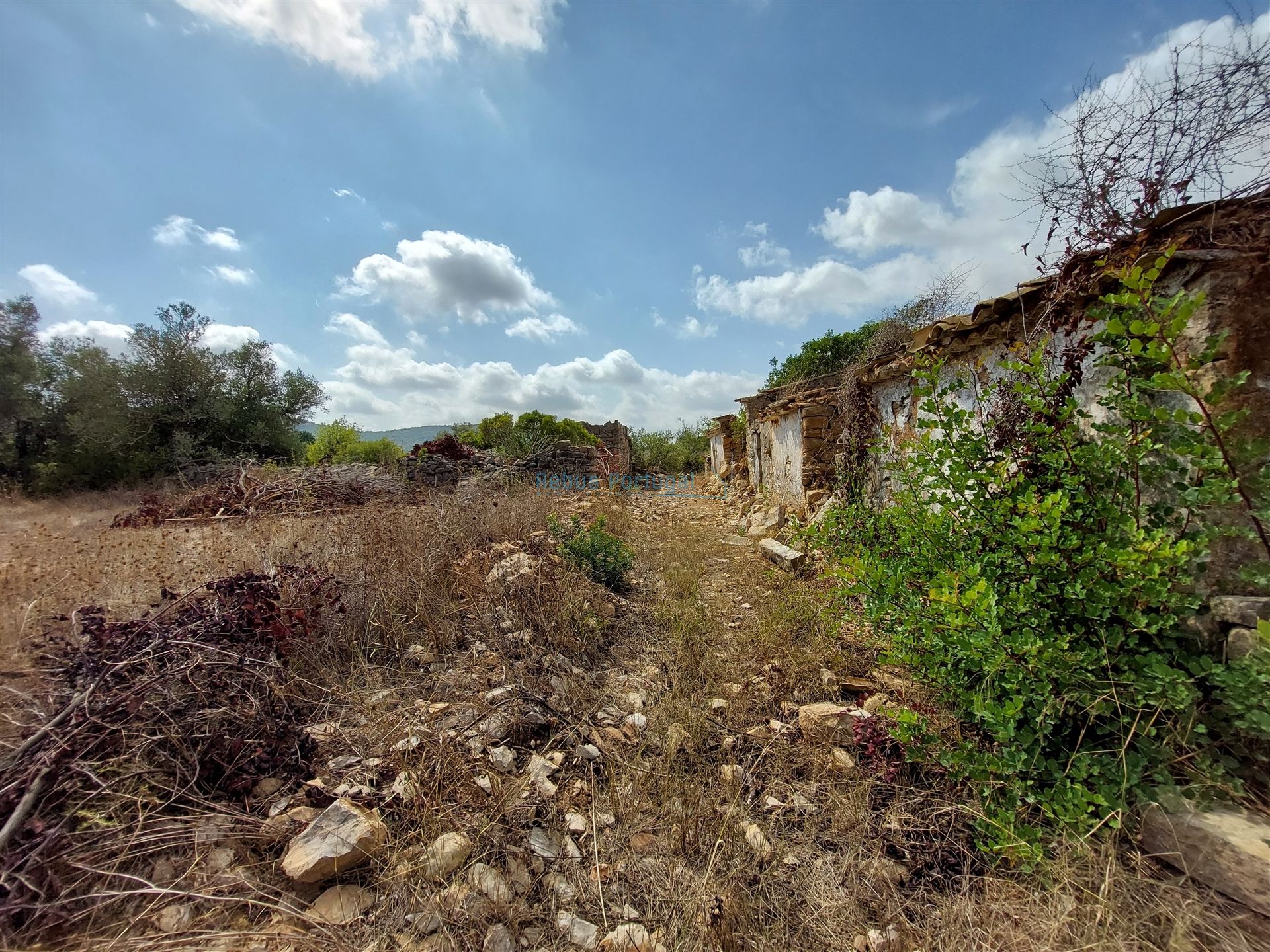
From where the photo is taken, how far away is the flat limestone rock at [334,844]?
1470mm

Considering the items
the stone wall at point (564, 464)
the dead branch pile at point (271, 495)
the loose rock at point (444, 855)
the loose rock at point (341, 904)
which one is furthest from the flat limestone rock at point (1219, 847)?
the stone wall at point (564, 464)

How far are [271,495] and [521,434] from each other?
6.01 m

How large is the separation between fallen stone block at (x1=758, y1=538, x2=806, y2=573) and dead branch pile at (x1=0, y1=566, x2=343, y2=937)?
12.4 ft

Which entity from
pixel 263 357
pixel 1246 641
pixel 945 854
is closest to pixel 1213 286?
pixel 1246 641

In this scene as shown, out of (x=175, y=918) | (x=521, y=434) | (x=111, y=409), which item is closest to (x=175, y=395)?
(x=111, y=409)

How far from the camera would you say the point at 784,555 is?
15.2 ft

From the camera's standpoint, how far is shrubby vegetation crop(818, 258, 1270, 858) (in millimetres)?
1405

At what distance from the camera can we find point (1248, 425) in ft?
5.33

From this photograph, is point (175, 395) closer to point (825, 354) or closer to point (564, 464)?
point (564, 464)

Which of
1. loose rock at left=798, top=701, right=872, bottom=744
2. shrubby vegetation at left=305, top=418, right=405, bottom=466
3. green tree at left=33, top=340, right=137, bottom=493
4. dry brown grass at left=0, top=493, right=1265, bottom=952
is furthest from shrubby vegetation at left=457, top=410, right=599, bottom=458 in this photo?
loose rock at left=798, top=701, right=872, bottom=744

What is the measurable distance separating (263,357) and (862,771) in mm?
16401

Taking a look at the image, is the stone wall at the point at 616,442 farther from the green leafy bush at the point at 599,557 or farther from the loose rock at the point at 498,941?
the loose rock at the point at 498,941

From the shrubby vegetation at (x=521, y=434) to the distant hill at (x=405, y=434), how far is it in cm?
75

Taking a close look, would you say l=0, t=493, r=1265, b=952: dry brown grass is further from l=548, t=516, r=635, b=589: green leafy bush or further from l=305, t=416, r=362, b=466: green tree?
l=305, t=416, r=362, b=466: green tree
